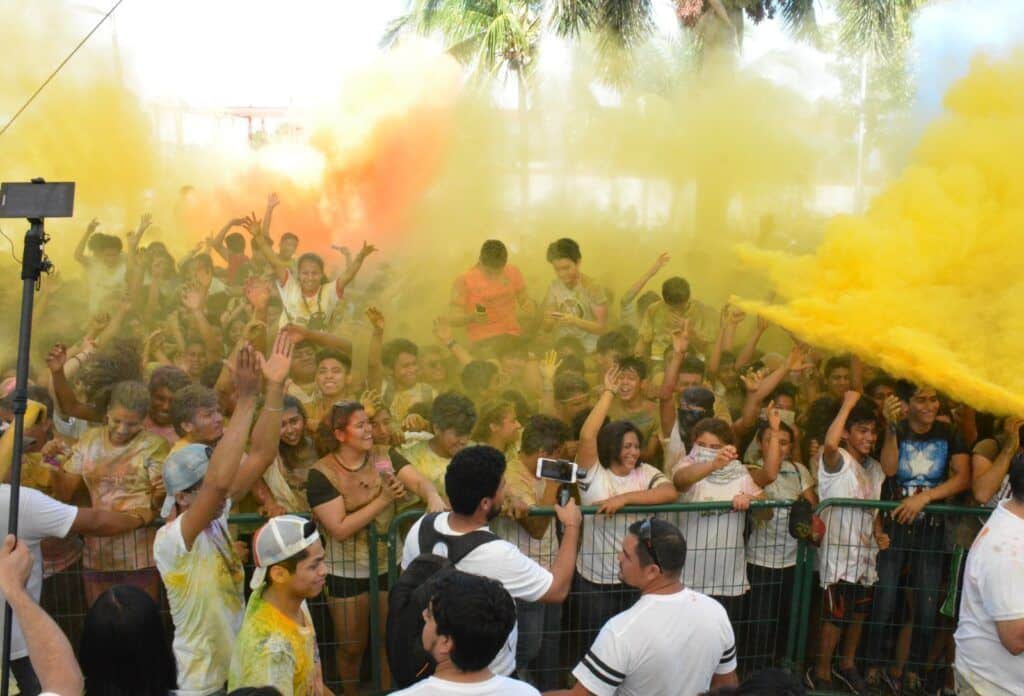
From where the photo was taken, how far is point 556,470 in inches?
166

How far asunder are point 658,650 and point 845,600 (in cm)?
192

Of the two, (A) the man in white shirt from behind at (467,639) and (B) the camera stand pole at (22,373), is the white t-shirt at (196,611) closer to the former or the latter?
(B) the camera stand pole at (22,373)

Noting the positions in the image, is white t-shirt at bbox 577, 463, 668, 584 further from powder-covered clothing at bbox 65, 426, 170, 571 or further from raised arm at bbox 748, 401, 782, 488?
powder-covered clothing at bbox 65, 426, 170, 571

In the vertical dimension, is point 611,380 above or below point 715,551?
above

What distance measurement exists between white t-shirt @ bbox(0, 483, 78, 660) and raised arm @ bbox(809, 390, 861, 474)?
10.3 feet

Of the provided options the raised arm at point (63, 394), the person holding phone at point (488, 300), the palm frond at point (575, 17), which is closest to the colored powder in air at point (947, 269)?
the person holding phone at point (488, 300)

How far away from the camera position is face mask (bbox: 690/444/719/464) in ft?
15.6

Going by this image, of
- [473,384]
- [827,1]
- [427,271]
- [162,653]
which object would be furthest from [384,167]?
[827,1]

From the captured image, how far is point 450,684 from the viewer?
266 centimetres

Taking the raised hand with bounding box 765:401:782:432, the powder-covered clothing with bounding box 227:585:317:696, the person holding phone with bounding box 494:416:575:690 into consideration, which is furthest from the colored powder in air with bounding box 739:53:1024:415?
the powder-covered clothing with bounding box 227:585:317:696

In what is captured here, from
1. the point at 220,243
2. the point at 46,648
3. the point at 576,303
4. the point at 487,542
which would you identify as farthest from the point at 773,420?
the point at 220,243

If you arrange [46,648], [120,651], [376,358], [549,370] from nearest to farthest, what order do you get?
[46,648] < [120,651] < [549,370] < [376,358]

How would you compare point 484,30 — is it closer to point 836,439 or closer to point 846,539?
point 836,439

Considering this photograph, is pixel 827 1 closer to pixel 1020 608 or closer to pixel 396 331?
pixel 396 331
